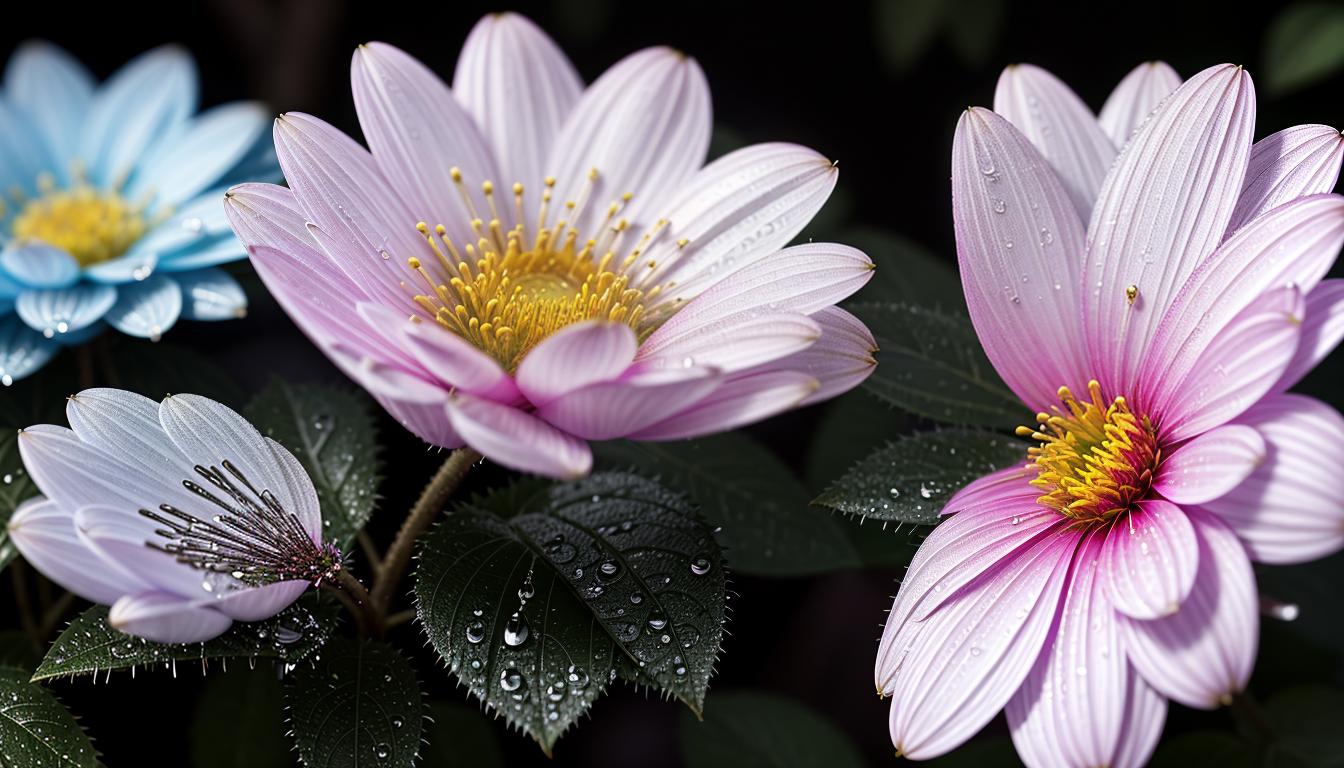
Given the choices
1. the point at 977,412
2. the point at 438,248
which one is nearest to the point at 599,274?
the point at 438,248

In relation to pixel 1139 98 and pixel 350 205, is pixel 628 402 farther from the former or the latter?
pixel 1139 98

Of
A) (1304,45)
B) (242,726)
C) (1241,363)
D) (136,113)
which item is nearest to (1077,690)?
(1241,363)

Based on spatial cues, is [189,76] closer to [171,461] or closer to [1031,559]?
[171,461]

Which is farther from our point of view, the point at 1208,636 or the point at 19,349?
the point at 19,349

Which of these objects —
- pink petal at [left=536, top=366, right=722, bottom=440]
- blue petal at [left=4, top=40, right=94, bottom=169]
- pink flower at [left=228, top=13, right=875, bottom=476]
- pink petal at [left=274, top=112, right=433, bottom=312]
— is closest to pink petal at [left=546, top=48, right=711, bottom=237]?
pink flower at [left=228, top=13, right=875, bottom=476]

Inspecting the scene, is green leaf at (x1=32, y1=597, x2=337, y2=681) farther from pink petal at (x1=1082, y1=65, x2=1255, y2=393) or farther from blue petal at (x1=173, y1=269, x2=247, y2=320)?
pink petal at (x1=1082, y1=65, x2=1255, y2=393)

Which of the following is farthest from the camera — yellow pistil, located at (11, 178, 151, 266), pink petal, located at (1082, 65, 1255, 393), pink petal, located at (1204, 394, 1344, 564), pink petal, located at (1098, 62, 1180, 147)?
yellow pistil, located at (11, 178, 151, 266)
